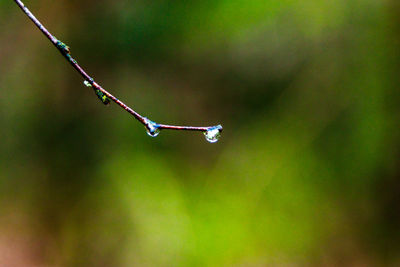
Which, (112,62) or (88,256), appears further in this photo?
(112,62)

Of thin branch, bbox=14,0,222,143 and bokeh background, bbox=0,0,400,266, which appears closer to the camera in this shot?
thin branch, bbox=14,0,222,143

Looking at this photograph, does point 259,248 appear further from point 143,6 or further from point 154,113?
point 143,6

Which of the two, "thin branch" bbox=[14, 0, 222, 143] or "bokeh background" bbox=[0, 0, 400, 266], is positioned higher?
"bokeh background" bbox=[0, 0, 400, 266]

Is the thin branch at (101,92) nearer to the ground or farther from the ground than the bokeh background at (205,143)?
nearer to the ground

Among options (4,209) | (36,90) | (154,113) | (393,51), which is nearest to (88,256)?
(4,209)

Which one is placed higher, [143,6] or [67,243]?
[143,6]

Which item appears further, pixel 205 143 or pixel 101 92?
pixel 205 143

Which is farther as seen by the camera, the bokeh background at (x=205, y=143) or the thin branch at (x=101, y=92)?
the bokeh background at (x=205, y=143)

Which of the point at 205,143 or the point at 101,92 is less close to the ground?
the point at 205,143
